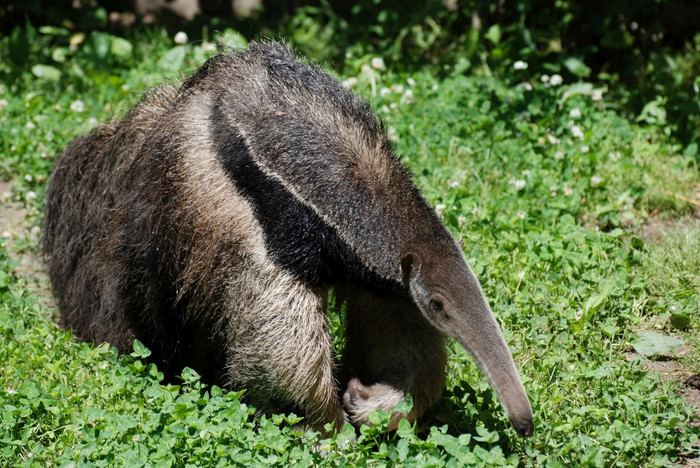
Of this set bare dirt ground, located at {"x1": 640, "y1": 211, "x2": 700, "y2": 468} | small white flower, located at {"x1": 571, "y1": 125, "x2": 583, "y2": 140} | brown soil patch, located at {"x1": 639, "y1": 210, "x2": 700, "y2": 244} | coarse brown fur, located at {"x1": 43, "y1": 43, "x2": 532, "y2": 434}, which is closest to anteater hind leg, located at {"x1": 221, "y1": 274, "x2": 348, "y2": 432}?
coarse brown fur, located at {"x1": 43, "y1": 43, "x2": 532, "y2": 434}

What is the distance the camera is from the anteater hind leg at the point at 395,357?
412 centimetres

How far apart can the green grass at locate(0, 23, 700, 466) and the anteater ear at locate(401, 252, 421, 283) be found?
65 cm

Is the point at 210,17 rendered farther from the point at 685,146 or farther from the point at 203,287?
the point at 203,287

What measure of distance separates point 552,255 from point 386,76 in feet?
10.8

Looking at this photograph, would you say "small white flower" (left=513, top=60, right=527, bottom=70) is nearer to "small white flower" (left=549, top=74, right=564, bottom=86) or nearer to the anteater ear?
"small white flower" (left=549, top=74, right=564, bottom=86)

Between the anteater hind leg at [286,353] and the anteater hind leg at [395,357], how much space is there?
18 cm

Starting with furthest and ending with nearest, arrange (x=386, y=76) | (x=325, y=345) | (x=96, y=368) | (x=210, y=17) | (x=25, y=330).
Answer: (x=210, y=17) → (x=386, y=76) → (x=25, y=330) → (x=96, y=368) → (x=325, y=345)

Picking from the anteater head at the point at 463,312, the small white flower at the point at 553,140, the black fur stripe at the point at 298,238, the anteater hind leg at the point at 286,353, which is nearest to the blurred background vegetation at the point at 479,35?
the small white flower at the point at 553,140

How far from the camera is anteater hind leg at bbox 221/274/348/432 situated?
385 cm

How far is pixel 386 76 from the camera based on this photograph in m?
8.12

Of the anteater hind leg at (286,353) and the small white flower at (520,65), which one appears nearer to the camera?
the anteater hind leg at (286,353)

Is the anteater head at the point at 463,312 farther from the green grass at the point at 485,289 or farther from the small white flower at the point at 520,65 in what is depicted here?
the small white flower at the point at 520,65

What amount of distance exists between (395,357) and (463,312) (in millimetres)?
726

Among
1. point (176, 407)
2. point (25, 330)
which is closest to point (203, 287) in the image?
point (176, 407)
